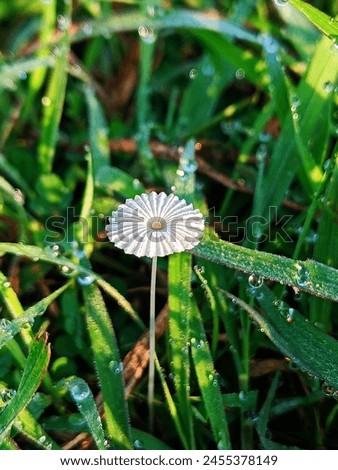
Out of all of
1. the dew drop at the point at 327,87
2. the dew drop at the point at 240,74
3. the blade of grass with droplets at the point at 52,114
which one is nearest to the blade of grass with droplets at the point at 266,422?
the dew drop at the point at 327,87

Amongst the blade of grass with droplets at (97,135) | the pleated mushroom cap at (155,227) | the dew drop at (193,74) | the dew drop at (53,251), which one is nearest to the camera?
the pleated mushroom cap at (155,227)

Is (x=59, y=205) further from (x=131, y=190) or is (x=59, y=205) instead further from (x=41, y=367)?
(x=41, y=367)

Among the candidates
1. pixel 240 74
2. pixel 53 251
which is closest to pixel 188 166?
pixel 53 251

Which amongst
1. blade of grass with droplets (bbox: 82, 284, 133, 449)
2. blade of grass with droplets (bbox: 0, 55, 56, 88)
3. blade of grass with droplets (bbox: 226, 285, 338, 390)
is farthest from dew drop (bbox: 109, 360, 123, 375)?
blade of grass with droplets (bbox: 0, 55, 56, 88)

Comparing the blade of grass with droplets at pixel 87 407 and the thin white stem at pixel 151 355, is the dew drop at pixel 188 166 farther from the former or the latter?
the blade of grass with droplets at pixel 87 407

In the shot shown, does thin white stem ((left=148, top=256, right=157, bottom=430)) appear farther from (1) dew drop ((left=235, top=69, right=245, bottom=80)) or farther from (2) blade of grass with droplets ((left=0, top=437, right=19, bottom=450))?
(1) dew drop ((left=235, top=69, right=245, bottom=80))

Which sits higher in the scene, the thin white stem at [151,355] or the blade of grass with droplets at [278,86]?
the blade of grass with droplets at [278,86]
